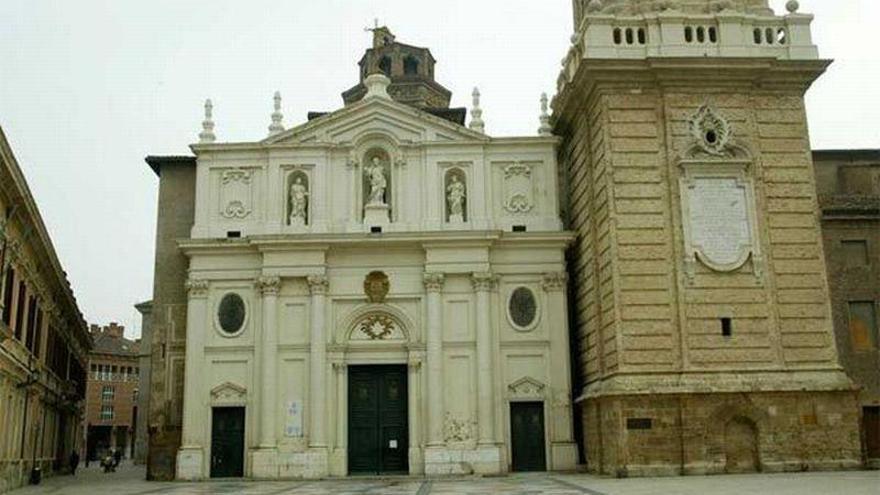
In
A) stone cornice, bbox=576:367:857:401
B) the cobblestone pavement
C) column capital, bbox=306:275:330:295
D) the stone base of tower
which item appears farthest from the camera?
column capital, bbox=306:275:330:295

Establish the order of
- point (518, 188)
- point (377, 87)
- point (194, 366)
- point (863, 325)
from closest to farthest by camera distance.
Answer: point (863, 325), point (194, 366), point (518, 188), point (377, 87)

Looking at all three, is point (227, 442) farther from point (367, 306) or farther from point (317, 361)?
point (367, 306)

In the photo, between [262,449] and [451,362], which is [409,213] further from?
[262,449]

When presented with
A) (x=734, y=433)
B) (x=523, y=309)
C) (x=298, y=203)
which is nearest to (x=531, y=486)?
(x=734, y=433)

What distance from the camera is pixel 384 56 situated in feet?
184

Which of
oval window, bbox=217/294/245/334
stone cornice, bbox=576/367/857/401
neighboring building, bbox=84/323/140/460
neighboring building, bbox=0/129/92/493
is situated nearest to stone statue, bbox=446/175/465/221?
oval window, bbox=217/294/245/334

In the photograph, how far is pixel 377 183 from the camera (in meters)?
38.6

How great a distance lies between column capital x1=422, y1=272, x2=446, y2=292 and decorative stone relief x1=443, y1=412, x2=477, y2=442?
495 centimetres

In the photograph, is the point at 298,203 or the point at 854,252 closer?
the point at 854,252

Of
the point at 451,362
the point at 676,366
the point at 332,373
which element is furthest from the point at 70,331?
the point at 676,366

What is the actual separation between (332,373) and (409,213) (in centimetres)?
711

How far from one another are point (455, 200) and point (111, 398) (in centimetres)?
7553

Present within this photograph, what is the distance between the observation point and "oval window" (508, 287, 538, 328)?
37.6 meters

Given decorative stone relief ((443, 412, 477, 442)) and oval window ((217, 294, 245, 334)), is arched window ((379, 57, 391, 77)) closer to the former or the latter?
oval window ((217, 294, 245, 334))
